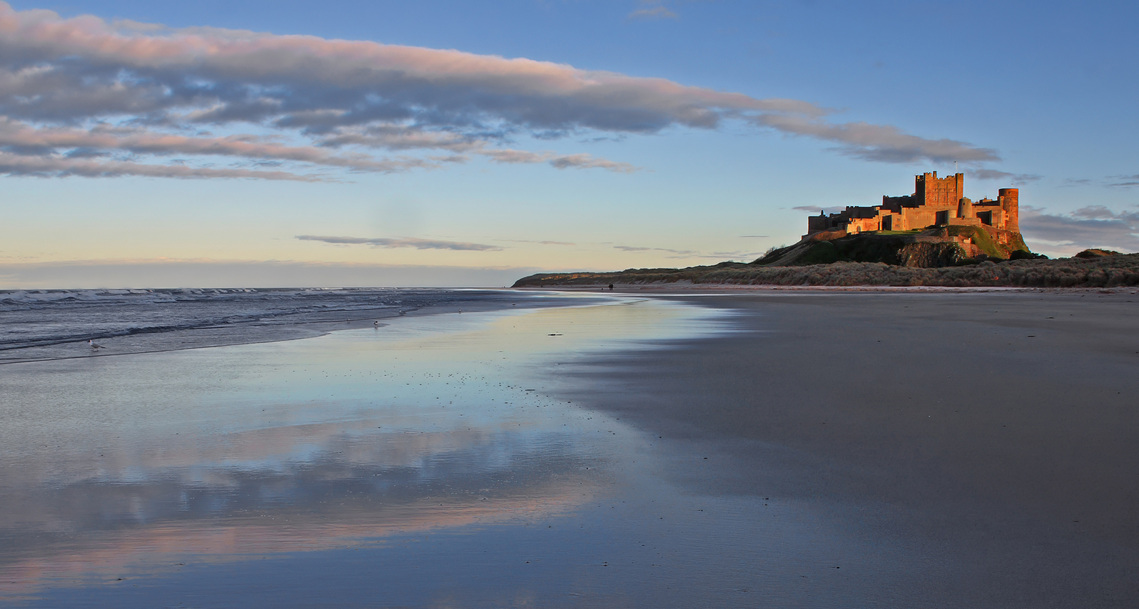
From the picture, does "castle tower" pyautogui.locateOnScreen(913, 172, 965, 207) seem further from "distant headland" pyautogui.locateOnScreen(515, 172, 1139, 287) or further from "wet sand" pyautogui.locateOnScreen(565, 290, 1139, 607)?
"wet sand" pyautogui.locateOnScreen(565, 290, 1139, 607)

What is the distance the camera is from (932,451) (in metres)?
4.83

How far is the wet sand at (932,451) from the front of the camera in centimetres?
293

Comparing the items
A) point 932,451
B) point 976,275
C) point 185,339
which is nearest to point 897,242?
point 976,275

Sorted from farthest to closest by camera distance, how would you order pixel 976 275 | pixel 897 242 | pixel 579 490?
pixel 897 242, pixel 976 275, pixel 579 490

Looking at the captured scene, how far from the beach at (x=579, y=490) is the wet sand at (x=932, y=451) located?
2 cm

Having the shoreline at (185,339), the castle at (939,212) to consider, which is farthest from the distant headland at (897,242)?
the shoreline at (185,339)

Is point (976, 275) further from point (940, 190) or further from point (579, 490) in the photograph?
point (940, 190)

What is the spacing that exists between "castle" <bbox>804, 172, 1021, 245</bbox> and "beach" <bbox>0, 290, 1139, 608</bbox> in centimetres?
11639

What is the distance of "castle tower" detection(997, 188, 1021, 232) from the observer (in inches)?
4751

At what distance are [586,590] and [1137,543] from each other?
244 cm

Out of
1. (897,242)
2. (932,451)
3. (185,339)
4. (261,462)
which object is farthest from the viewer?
(897,242)

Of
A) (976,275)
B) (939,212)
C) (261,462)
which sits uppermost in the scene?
(939,212)

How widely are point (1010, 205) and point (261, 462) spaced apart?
461 ft

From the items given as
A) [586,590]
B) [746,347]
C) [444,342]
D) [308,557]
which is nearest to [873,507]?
[586,590]
